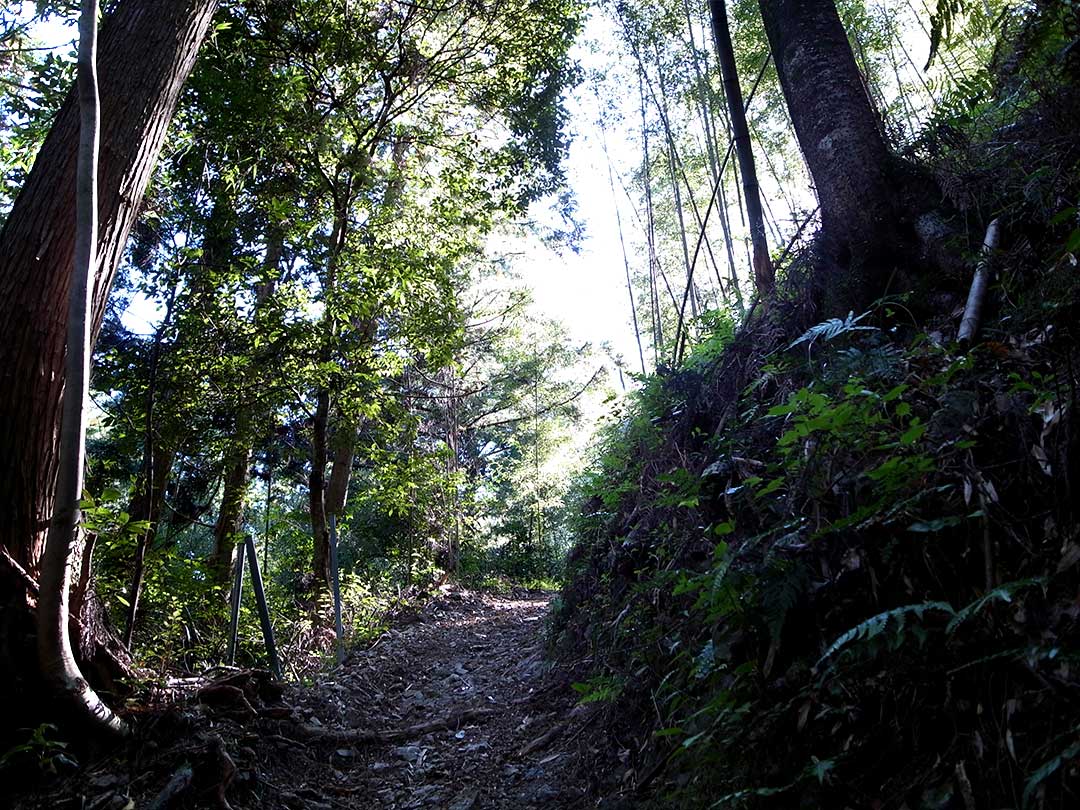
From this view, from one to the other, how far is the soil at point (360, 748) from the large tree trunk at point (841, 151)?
9.12 ft

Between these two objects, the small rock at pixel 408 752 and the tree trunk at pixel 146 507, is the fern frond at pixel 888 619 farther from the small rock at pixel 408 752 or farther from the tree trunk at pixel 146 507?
the small rock at pixel 408 752

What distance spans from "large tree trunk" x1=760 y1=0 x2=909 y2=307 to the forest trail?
2.81 meters

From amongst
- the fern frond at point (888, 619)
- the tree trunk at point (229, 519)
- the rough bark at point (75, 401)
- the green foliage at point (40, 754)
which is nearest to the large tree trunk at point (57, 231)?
the rough bark at point (75, 401)

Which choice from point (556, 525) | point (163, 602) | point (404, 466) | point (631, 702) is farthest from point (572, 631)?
point (556, 525)

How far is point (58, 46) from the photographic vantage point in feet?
14.9

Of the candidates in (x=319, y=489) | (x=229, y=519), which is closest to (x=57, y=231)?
(x=319, y=489)

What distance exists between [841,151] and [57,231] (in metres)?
4.05

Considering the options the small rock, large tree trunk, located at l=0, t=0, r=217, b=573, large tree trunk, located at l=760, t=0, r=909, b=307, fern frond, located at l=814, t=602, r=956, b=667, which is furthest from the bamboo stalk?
large tree trunk, located at l=0, t=0, r=217, b=573

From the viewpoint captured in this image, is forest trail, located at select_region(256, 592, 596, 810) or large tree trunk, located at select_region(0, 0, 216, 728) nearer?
large tree trunk, located at select_region(0, 0, 216, 728)

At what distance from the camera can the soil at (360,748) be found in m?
2.78

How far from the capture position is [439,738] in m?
4.26

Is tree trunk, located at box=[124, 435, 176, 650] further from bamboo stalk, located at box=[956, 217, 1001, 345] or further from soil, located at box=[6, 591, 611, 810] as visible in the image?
bamboo stalk, located at box=[956, 217, 1001, 345]

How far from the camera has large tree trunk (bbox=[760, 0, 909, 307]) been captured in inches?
133

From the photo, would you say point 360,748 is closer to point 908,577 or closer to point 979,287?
point 908,577
